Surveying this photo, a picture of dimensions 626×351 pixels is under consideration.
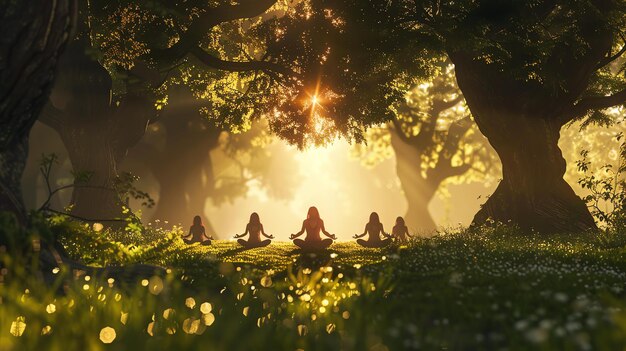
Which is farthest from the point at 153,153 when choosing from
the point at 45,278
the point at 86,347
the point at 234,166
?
the point at 86,347

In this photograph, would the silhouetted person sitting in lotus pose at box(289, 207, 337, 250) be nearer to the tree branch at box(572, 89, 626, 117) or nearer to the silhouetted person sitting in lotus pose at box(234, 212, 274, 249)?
the silhouetted person sitting in lotus pose at box(234, 212, 274, 249)

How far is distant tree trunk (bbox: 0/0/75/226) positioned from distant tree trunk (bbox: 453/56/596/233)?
1790cm

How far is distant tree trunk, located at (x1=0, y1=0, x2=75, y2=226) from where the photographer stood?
5926 millimetres

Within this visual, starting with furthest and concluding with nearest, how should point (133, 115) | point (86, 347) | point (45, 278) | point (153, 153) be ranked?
point (153, 153)
point (133, 115)
point (45, 278)
point (86, 347)

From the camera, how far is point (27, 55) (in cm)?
604

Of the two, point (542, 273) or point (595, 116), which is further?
point (595, 116)

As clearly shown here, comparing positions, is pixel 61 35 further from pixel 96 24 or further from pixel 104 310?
pixel 96 24

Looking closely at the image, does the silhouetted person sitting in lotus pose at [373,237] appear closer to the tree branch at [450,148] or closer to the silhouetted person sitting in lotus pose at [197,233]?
the silhouetted person sitting in lotus pose at [197,233]

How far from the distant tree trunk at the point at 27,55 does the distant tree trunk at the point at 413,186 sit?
4513 centimetres

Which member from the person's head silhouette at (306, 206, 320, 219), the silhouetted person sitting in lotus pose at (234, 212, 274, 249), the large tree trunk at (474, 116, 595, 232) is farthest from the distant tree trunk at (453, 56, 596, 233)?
the silhouetted person sitting in lotus pose at (234, 212, 274, 249)

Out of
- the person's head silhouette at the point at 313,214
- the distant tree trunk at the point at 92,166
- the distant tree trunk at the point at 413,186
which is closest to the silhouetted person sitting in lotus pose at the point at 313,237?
the person's head silhouette at the point at 313,214

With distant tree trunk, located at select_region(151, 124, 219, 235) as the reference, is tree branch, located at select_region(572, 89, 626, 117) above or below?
below

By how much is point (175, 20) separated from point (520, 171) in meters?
12.8

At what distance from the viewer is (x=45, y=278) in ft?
22.9
